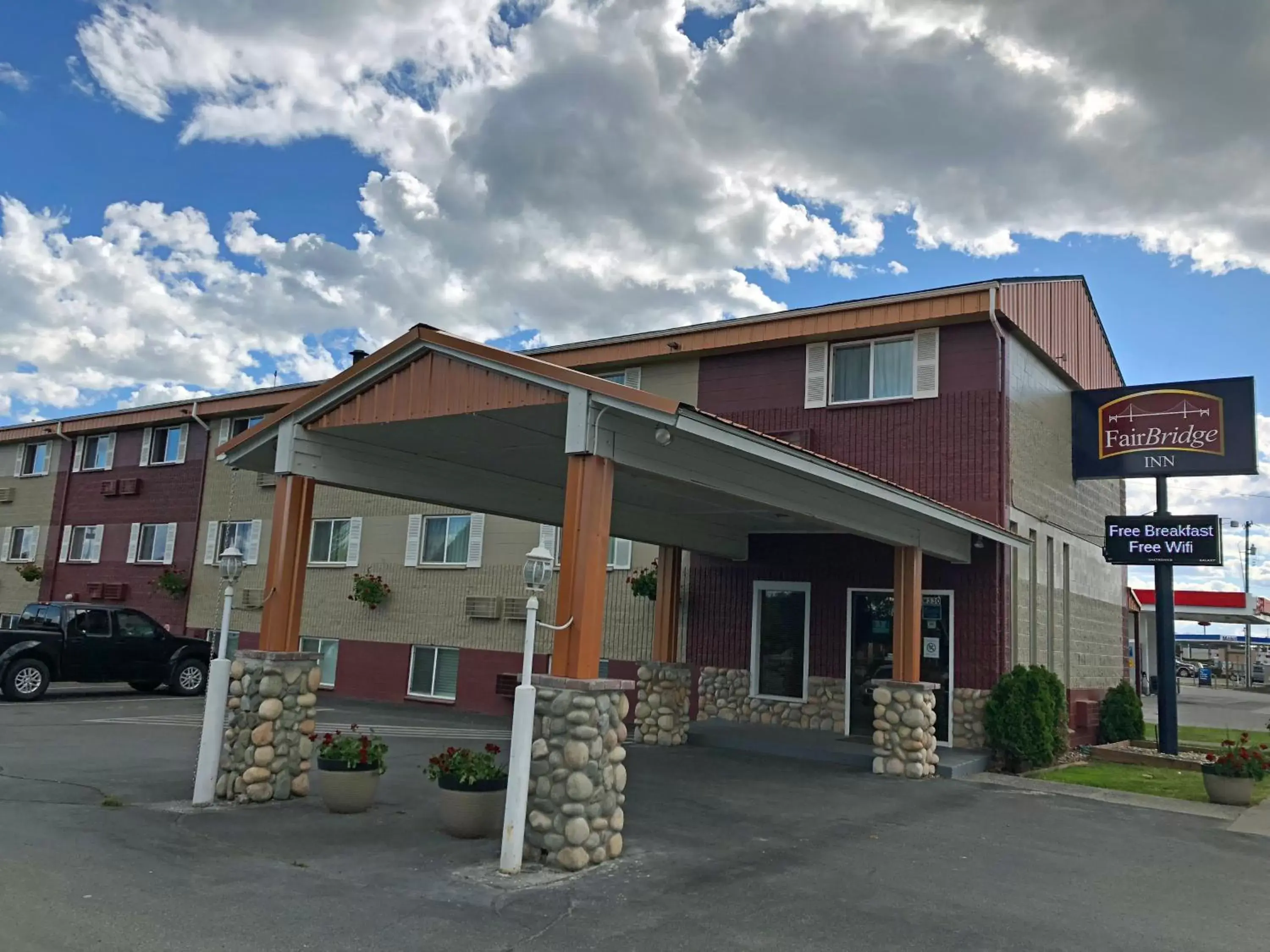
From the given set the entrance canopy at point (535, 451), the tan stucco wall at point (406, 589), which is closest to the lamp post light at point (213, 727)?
the entrance canopy at point (535, 451)

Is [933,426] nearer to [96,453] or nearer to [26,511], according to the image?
[96,453]

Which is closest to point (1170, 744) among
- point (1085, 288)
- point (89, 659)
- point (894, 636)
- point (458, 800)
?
point (894, 636)

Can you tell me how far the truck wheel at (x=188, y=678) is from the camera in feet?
68.9

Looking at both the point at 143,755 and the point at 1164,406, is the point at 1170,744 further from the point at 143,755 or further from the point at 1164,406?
the point at 143,755

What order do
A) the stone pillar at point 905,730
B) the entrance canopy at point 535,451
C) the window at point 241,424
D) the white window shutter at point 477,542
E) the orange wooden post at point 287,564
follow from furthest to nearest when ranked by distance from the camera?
the window at point 241,424, the white window shutter at point 477,542, the stone pillar at point 905,730, the orange wooden post at point 287,564, the entrance canopy at point 535,451

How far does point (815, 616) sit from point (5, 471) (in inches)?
1093

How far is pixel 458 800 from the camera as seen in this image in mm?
8000

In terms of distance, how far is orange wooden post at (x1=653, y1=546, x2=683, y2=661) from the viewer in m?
15.0

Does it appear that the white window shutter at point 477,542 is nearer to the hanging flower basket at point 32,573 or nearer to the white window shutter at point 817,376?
the white window shutter at point 817,376

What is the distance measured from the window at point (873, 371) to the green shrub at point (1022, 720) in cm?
443

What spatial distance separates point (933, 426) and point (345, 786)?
9.88 m

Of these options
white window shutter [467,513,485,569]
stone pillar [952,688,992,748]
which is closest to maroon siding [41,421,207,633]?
white window shutter [467,513,485,569]

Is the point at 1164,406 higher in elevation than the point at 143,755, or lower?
higher

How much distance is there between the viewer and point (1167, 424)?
52.3ft
